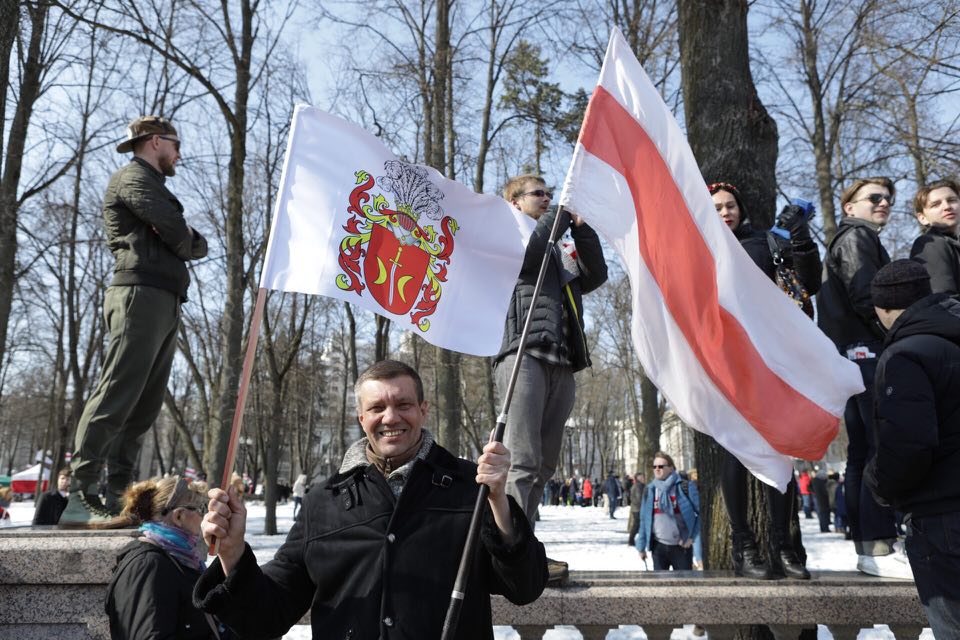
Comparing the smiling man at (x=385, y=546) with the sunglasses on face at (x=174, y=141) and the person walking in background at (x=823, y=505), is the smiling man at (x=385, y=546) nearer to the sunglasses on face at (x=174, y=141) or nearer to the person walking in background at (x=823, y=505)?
the sunglasses on face at (x=174, y=141)

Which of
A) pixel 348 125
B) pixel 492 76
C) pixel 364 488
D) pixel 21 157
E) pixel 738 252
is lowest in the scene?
pixel 364 488

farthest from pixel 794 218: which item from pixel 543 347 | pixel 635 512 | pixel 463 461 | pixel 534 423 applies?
pixel 635 512

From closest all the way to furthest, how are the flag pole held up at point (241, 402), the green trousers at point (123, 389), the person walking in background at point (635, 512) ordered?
the flag pole held up at point (241, 402)
the green trousers at point (123, 389)
the person walking in background at point (635, 512)

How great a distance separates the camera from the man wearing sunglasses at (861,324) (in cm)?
507

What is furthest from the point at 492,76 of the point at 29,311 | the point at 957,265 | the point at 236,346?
the point at 29,311

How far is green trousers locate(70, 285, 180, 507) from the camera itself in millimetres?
4715

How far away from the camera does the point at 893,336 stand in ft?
12.3

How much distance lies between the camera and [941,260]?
17.0ft

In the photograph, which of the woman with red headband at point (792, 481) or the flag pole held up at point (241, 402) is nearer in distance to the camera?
the flag pole held up at point (241, 402)

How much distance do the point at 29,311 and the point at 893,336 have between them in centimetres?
2889

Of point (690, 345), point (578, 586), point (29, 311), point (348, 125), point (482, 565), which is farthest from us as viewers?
point (29, 311)

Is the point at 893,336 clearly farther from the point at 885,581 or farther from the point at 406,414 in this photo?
the point at 406,414

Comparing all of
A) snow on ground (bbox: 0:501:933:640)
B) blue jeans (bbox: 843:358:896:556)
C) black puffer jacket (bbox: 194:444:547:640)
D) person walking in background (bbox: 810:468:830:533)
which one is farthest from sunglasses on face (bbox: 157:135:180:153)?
person walking in background (bbox: 810:468:830:533)

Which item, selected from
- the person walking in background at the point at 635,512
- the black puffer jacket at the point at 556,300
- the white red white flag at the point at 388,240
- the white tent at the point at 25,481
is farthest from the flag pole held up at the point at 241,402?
the white tent at the point at 25,481
